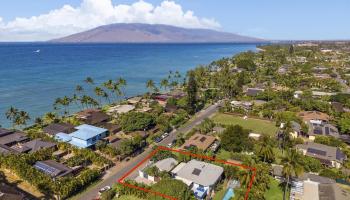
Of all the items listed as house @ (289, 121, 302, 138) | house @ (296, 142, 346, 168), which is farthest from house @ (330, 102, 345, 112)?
house @ (296, 142, 346, 168)

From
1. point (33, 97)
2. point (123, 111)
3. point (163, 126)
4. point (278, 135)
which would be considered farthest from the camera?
point (33, 97)

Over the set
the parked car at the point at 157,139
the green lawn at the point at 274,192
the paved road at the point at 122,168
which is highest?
the parked car at the point at 157,139

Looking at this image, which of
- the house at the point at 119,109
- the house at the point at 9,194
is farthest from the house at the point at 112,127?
the house at the point at 9,194

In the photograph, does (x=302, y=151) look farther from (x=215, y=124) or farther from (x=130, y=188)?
(x=130, y=188)

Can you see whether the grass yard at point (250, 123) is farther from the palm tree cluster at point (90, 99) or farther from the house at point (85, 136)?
the palm tree cluster at point (90, 99)

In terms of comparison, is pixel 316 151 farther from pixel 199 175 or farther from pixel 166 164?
pixel 166 164

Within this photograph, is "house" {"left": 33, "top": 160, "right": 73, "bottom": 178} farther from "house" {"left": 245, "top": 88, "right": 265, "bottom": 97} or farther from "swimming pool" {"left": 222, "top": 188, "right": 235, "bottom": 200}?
"house" {"left": 245, "top": 88, "right": 265, "bottom": 97}

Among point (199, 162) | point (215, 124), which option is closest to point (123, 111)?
point (215, 124)
